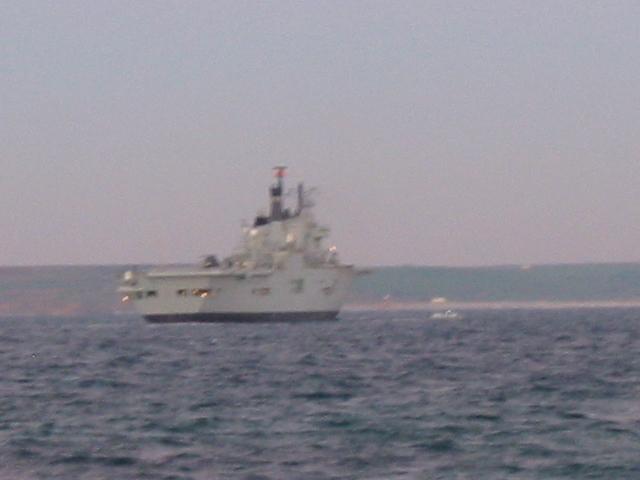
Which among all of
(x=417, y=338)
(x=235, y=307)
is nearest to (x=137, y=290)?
(x=235, y=307)

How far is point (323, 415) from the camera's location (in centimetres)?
3488

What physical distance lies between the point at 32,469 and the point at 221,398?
13.1 metres

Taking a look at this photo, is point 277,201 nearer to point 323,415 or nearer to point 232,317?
point 232,317

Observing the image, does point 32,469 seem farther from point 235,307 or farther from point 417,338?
point 235,307

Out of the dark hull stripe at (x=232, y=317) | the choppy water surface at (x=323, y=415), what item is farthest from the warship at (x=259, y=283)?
the choppy water surface at (x=323, y=415)

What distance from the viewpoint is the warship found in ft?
357

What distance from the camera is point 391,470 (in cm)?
2644

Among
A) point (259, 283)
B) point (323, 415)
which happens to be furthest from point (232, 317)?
point (323, 415)

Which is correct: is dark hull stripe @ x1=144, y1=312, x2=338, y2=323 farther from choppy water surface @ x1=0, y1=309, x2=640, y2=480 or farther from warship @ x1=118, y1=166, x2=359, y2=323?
choppy water surface @ x1=0, y1=309, x2=640, y2=480

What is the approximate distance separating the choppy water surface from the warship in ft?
143

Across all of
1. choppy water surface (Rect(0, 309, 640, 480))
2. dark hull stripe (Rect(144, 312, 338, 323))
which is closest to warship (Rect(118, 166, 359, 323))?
dark hull stripe (Rect(144, 312, 338, 323))

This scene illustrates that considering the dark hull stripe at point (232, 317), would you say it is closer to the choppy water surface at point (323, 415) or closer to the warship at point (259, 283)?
the warship at point (259, 283)

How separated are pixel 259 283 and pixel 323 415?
7473 cm

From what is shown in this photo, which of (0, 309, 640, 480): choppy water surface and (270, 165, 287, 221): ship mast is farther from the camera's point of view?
(270, 165, 287, 221): ship mast
